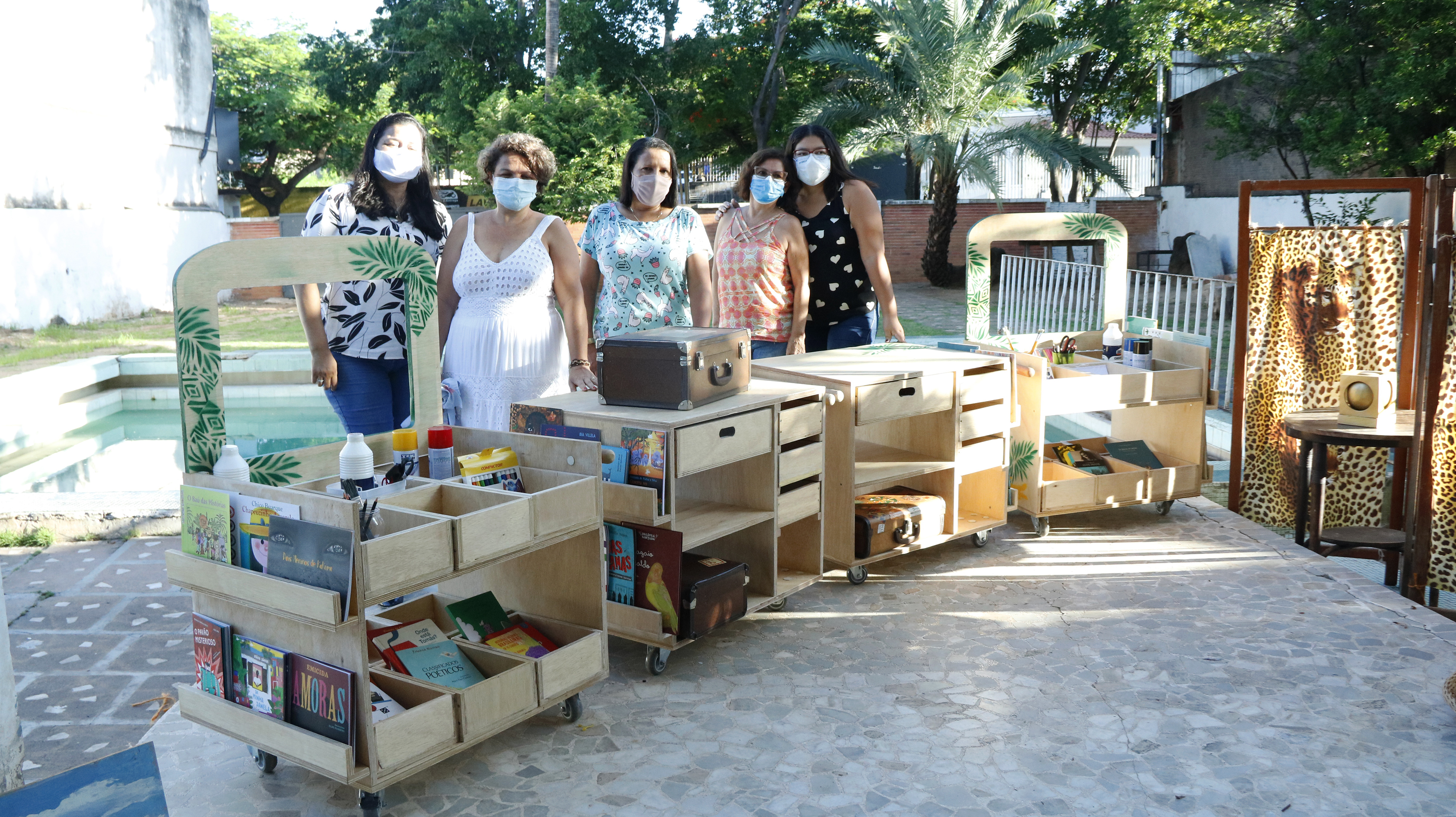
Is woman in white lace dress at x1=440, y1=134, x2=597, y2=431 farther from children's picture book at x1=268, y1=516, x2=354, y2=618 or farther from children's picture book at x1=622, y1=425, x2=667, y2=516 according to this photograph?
children's picture book at x1=268, y1=516, x2=354, y2=618

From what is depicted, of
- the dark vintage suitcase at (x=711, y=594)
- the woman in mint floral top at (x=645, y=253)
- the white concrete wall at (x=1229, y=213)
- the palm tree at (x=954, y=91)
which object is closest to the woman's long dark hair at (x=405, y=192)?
the woman in mint floral top at (x=645, y=253)

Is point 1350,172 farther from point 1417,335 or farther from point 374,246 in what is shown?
point 374,246

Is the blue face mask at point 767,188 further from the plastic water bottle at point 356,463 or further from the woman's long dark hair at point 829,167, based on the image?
the plastic water bottle at point 356,463

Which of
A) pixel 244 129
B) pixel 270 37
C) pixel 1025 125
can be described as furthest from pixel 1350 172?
pixel 270 37

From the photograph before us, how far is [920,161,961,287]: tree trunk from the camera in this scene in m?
18.6

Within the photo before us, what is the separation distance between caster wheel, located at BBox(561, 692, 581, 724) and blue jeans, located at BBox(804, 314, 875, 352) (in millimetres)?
2332

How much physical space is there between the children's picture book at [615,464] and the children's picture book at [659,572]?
16 cm

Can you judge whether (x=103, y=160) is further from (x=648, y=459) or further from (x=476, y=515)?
(x=476, y=515)

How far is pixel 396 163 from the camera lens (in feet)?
12.8

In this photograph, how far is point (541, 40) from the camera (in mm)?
24781

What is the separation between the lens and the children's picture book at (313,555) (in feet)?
7.81

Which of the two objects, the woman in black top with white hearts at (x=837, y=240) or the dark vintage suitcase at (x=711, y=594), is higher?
the woman in black top with white hearts at (x=837, y=240)

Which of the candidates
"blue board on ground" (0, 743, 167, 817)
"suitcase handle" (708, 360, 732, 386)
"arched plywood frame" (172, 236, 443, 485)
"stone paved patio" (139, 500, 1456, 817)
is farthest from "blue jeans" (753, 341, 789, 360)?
"blue board on ground" (0, 743, 167, 817)

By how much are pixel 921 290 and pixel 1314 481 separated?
A: 14.9 m
